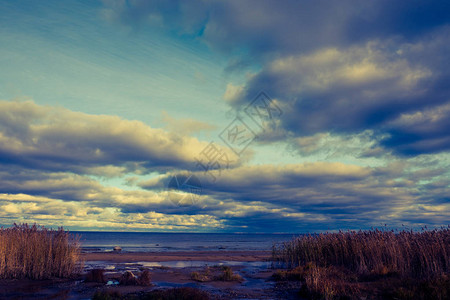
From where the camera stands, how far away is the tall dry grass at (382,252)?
1808 centimetres

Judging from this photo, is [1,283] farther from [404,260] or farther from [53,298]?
[404,260]

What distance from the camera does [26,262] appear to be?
18531 millimetres

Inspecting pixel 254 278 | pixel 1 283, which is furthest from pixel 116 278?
pixel 254 278

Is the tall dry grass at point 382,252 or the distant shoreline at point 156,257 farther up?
the tall dry grass at point 382,252

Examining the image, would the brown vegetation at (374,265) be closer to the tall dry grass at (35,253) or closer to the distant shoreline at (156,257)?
the distant shoreline at (156,257)

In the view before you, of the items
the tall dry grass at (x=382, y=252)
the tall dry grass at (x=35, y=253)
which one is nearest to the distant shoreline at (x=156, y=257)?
the tall dry grass at (x=382, y=252)

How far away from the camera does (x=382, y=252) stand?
20.3 m

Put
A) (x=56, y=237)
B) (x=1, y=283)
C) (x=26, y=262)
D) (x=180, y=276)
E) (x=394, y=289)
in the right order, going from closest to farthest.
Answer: (x=394, y=289)
(x=1, y=283)
(x=26, y=262)
(x=56, y=237)
(x=180, y=276)

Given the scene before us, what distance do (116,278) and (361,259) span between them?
16.2 m

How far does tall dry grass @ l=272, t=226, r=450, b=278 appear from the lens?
18.1 metres

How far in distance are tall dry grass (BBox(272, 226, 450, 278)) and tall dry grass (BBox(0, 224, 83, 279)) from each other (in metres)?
18.1

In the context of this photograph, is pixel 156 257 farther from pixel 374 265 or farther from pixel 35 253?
pixel 374 265

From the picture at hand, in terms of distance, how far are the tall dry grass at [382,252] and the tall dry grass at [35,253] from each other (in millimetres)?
18121

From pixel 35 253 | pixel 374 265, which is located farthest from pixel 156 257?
pixel 374 265
